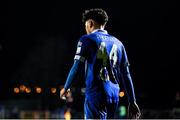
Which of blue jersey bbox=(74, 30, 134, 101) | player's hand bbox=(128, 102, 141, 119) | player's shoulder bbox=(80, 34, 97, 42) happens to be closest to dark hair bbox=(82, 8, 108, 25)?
blue jersey bbox=(74, 30, 134, 101)

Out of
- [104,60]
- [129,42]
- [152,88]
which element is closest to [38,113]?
[152,88]

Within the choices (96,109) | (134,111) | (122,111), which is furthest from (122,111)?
(96,109)

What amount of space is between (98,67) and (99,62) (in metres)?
0.05

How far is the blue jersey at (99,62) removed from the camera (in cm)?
486

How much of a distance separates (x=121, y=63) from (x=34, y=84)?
61.8ft

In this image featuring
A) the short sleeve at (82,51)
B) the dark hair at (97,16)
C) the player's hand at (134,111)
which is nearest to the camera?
the short sleeve at (82,51)

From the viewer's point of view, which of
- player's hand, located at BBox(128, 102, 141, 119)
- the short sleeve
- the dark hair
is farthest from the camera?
player's hand, located at BBox(128, 102, 141, 119)

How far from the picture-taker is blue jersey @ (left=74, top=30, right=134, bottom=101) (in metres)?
4.86

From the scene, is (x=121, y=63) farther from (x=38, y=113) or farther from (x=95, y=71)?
(x=38, y=113)

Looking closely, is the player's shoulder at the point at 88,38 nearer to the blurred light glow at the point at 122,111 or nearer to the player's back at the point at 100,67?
the player's back at the point at 100,67

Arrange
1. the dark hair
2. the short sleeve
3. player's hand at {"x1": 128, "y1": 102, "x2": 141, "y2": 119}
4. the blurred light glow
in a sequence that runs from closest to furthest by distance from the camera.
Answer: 1. the short sleeve
2. the dark hair
3. player's hand at {"x1": 128, "y1": 102, "x2": 141, "y2": 119}
4. the blurred light glow

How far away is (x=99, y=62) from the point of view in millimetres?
4895

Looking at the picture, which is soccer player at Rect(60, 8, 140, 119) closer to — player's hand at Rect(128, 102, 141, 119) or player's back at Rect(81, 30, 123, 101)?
player's back at Rect(81, 30, 123, 101)

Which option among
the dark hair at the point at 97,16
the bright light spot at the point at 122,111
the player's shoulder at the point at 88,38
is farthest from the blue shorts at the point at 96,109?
the bright light spot at the point at 122,111
